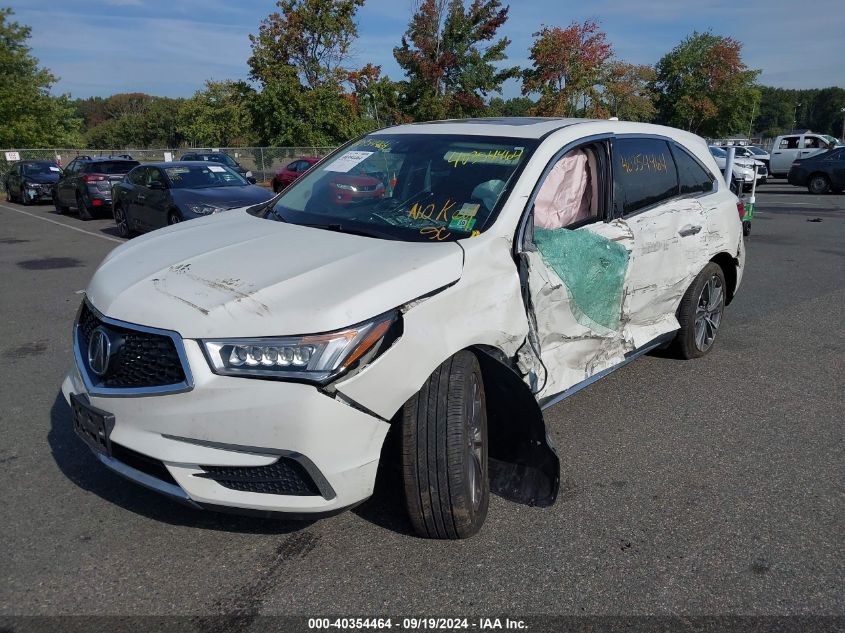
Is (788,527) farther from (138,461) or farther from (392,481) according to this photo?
(138,461)

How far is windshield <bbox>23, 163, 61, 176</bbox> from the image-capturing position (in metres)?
24.0

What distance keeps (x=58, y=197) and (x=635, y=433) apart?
1930 cm

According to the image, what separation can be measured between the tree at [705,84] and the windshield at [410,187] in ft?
182

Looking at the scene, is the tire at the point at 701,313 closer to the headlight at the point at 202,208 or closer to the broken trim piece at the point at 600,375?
the broken trim piece at the point at 600,375

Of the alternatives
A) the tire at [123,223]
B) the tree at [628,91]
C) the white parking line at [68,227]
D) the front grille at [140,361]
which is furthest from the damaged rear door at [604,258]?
the tree at [628,91]

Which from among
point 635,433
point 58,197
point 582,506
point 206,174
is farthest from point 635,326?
point 58,197

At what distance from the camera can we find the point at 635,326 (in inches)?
172

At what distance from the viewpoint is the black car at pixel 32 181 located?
2327cm

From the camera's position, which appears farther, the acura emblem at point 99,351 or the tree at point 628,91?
the tree at point 628,91

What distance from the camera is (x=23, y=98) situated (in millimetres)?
39094

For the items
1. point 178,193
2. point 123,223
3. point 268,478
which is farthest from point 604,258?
point 123,223

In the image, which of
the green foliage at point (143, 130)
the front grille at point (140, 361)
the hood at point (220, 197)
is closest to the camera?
the front grille at point (140, 361)

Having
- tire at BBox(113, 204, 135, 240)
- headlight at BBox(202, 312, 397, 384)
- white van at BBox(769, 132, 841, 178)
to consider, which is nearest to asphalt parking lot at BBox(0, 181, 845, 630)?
headlight at BBox(202, 312, 397, 384)

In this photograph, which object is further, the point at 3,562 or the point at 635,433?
the point at 635,433
